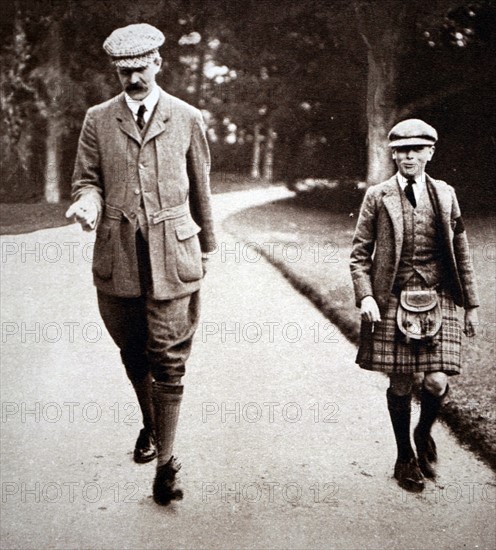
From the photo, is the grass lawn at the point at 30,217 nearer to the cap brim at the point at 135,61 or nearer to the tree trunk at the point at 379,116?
the cap brim at the point at 135,61

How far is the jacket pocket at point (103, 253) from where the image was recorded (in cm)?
243

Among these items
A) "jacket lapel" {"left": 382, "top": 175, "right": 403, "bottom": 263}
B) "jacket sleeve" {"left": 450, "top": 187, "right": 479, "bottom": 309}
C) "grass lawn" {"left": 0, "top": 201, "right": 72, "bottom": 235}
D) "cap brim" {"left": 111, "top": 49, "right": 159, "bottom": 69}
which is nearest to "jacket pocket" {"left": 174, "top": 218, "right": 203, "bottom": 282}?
"grass lawn" {"left": 0, "top": 201, "right": 72, "bottom": 235}

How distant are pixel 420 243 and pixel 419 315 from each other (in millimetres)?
272

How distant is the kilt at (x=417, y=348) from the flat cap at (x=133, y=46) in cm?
127

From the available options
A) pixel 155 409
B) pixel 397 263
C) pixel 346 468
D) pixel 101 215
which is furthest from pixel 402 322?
pixel 101 215

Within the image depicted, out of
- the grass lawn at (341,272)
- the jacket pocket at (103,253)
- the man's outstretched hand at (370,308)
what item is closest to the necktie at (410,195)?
the grass lawn at (341,272)

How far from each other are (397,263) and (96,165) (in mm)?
1166

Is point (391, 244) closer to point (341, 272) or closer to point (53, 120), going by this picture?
point (341, 272)

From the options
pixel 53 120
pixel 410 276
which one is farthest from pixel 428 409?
pixel 53 120

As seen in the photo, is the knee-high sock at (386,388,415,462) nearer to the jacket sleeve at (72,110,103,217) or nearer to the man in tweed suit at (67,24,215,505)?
the man in tweed suit at (67,24,215,505)

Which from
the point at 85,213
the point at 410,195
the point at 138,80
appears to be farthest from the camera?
the point at 410,195

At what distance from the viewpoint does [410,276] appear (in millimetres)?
2455

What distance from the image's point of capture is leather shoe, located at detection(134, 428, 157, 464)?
8.59 ft

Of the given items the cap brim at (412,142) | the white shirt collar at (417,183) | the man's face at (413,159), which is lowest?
the white shirt collar at (417,183)
